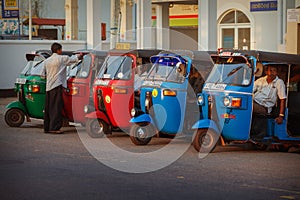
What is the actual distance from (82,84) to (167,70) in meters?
2.38

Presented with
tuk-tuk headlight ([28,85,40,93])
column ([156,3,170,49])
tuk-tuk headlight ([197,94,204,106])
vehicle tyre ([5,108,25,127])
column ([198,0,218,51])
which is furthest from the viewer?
column ([156,3,170,49])

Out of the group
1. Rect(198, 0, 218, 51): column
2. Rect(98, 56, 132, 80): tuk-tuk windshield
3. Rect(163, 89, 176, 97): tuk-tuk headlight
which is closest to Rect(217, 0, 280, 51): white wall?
Rect(198, 0, 218, 51): column

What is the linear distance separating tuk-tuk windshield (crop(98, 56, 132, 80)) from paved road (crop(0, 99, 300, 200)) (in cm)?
142

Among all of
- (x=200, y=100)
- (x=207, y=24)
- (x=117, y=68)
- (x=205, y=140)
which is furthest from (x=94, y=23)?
(x=205, y=140)

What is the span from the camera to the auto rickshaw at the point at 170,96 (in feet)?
43.8

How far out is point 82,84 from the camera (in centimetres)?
1545

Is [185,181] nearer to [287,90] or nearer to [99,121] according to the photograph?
[287,90]

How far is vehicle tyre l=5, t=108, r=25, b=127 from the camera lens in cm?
1678

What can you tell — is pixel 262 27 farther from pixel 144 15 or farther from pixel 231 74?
pixel 231 74

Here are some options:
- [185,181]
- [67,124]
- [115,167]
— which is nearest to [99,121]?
[67,124]

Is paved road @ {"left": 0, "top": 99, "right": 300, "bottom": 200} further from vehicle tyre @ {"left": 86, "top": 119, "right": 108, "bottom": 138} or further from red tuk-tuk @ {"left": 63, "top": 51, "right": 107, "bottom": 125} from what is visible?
red tuk-tuk @ {"left": 63, "top": 51, "right": 107, "bottom": 125}

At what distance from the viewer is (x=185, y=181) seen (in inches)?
392

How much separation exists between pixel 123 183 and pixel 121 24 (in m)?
19.4

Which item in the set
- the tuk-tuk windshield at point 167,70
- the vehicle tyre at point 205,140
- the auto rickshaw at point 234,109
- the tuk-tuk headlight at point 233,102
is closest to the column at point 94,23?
the tuk-tuk windshield at point 167,70
